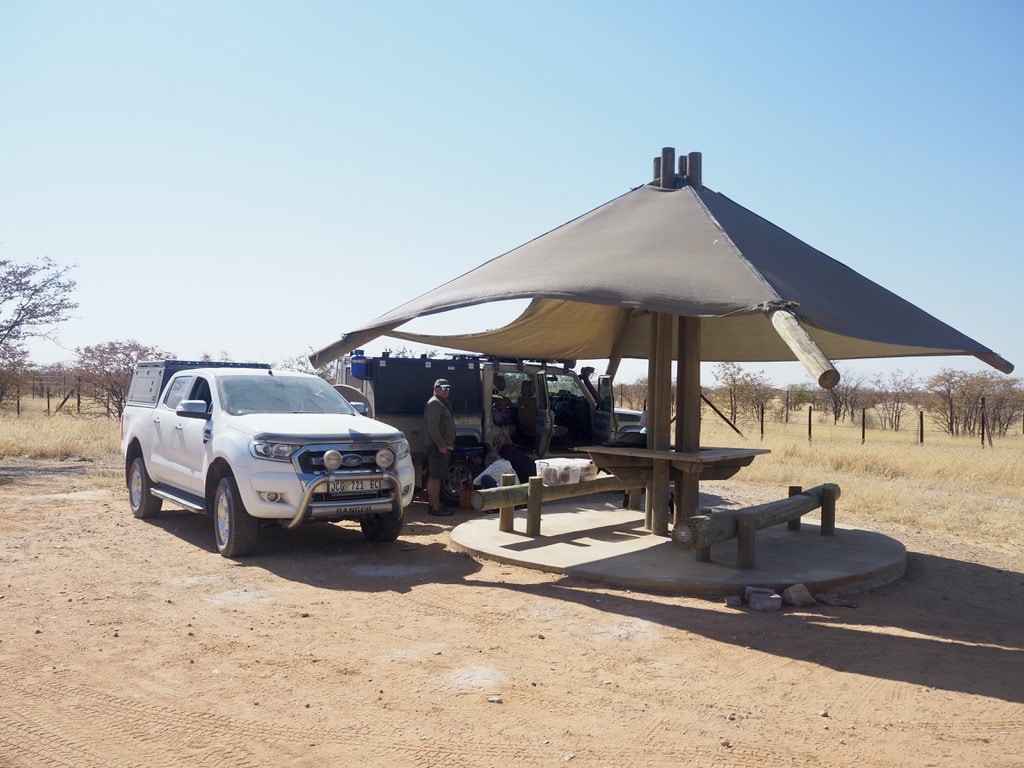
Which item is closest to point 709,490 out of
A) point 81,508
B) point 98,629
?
point 81,508

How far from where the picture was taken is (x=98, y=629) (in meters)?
5.94

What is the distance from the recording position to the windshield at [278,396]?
369 inches

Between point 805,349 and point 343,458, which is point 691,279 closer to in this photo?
point 805,349

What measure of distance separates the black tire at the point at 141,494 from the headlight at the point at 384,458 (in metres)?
3.85

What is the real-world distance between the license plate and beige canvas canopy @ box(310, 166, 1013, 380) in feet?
4.12

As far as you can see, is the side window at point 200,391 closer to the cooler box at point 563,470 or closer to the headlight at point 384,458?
the headlight at point 384,458

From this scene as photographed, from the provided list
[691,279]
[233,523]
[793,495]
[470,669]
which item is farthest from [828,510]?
[233,523]

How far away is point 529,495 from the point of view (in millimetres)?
8844

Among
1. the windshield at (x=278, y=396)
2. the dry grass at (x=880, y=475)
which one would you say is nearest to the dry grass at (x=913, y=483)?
the dry grass at (x=880, y=475)

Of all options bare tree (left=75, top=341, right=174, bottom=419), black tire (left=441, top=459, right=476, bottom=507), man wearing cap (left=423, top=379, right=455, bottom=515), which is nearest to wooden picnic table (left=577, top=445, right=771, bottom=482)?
man wearing cap (left=423, top=379, right=455, bottom=515)

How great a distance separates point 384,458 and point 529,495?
1.56 m

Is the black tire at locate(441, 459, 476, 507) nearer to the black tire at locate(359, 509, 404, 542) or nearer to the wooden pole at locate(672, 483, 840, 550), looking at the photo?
the black tire at locate(359, 509, 404, 542)

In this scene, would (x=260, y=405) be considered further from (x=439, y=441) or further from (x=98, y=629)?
(x=98, y=629)

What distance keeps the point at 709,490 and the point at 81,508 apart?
9895mm
